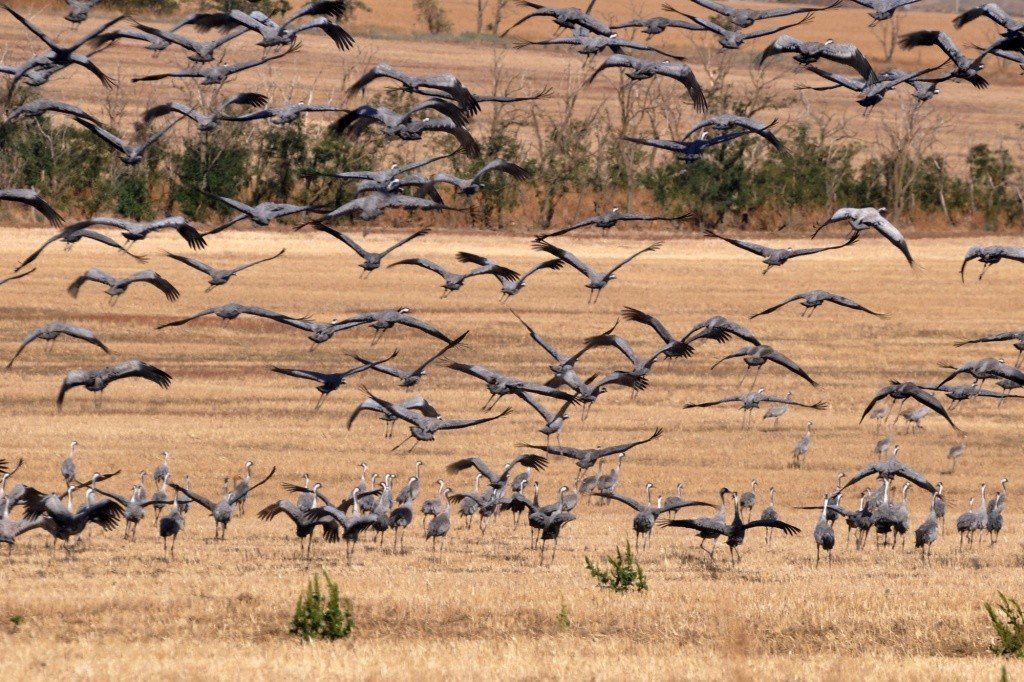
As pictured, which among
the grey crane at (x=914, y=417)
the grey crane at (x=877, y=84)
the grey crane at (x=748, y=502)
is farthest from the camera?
the grey crane at (x=914, y=417)

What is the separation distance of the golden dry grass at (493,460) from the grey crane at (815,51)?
5530 mm

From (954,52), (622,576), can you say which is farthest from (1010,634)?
(954,52)

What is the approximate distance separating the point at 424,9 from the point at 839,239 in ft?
267

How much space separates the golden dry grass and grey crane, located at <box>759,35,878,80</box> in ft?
18.1

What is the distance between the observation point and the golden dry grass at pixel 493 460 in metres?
14.4

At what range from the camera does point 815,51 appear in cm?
1812

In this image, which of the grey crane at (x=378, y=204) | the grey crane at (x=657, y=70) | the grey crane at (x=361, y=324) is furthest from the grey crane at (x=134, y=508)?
the grey crane at (x=657, y=70)

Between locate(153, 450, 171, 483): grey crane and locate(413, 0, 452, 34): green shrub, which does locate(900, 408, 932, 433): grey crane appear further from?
locate(413, 0, 452, 34): green shrub

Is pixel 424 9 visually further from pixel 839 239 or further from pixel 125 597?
pixel 125 597

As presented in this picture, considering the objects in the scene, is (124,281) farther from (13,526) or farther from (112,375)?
(13,526)

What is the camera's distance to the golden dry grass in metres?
14.4

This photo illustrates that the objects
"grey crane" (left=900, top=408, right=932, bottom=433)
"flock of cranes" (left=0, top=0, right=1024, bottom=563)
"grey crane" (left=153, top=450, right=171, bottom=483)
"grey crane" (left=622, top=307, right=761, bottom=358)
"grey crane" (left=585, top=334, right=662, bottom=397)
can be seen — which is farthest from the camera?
"grey crane" (left=900, top=408, right=932, bottom=433)

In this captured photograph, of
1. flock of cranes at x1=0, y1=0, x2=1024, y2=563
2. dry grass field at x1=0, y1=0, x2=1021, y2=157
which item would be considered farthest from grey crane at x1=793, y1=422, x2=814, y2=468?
dry grass field at x1=0, y1=0, x2=1021, y2=157

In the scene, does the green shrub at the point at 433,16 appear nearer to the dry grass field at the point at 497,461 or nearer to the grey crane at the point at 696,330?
the dry grass field at the point at 497,461
